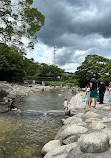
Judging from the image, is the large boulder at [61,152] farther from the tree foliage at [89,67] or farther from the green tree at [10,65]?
the tree foliage at [89,67]

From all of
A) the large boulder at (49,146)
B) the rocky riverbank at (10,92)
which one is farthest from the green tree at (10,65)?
the large boulder at (49,146)

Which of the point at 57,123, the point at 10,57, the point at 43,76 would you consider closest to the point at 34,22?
the point at 57,123

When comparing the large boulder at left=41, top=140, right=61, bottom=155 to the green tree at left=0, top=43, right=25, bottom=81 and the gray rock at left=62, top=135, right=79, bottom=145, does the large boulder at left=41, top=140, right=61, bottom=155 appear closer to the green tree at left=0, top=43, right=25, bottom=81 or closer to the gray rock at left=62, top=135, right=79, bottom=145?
the gray rock at left=62, top=135, right=79, bottom=145

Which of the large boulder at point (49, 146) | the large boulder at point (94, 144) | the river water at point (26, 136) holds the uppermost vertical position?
the large boulder at point (94, 144)

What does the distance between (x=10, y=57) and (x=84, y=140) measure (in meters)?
30.8

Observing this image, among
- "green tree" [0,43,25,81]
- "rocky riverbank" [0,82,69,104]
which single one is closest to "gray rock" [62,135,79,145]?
"rocky riverbank" [0,82,69,104]

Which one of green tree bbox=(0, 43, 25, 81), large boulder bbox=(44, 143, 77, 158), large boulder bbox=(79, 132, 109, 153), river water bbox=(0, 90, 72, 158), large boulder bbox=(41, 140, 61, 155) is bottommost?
river water bbox=(0, 90, 72, 158)

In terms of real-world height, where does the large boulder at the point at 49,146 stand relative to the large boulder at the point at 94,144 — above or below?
below

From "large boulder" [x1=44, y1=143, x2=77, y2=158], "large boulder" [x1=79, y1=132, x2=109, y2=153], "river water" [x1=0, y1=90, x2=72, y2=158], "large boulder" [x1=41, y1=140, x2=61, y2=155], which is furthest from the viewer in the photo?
"river water" [x1=0, y1=90, x2=72, y2=158]

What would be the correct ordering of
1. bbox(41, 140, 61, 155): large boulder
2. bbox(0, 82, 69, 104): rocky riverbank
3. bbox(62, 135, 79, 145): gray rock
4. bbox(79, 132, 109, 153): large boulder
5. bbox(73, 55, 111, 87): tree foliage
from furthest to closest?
1. bbox(73, 55, 111, 87): tree foliage
2. bbox(0, 82, 69, 104): rocky riverbank
3. bbox(41, 140, 61, 155): large boulder
4. bbox(62, 135, 79, 145): gray rock
5. bbox(79, 132, 109, 153): large boulder

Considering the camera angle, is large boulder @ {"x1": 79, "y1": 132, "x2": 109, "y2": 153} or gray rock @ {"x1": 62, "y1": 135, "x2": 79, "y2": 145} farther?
gray rock @ {"x1": 62, "y1": 135, "x2": 79, "y2": 145}

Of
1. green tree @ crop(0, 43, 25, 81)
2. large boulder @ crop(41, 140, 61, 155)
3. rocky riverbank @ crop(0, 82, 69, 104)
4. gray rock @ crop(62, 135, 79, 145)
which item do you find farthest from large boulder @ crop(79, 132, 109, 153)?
green tree @ crop(0, 43, 25, 81)

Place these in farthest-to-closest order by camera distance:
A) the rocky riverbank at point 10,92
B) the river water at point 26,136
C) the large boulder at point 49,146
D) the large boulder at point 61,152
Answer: the rocky riverbank at point 10,92, the river water at point 26,136, the large boulder at point 49,146, the large boulder at point 61,152

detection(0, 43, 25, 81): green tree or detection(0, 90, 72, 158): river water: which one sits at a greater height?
detection(0, 43, 25, 81): green tree
